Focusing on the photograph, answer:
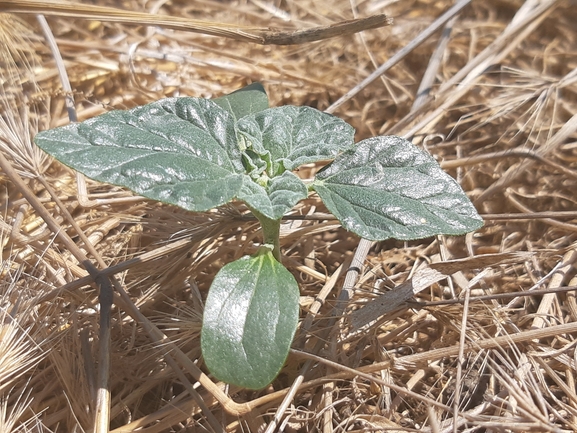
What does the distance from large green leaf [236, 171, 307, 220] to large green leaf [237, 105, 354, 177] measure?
46 millimetres

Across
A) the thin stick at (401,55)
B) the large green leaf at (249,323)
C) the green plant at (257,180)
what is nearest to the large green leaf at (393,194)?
the green plant at (257,180)

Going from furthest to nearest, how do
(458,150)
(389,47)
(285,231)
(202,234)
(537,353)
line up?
(389,47)
(458,150)
(285,231)
(202,234)
(537,353)

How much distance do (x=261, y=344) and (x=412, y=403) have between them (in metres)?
0.39

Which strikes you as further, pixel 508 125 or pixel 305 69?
pixel 305 69

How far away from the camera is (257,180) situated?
3.41ft

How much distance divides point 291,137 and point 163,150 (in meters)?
0.26

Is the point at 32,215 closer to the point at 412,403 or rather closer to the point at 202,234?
the point at 202,234

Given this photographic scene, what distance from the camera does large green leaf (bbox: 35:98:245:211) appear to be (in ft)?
2.88

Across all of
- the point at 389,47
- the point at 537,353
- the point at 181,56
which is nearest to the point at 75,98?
the point at 181,56

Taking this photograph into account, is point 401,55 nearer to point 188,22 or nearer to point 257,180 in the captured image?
point 188,22

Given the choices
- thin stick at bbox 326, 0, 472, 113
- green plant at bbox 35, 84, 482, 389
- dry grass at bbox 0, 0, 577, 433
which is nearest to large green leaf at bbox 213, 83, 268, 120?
green plant at bbox 35, 84, 482, 389

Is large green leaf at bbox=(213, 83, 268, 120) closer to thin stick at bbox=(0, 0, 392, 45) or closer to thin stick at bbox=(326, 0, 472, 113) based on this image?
thin stick at bbox=(0, 0, 392, 45)

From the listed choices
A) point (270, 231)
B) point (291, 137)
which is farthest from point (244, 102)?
point (270, 231)

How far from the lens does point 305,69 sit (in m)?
1.95
